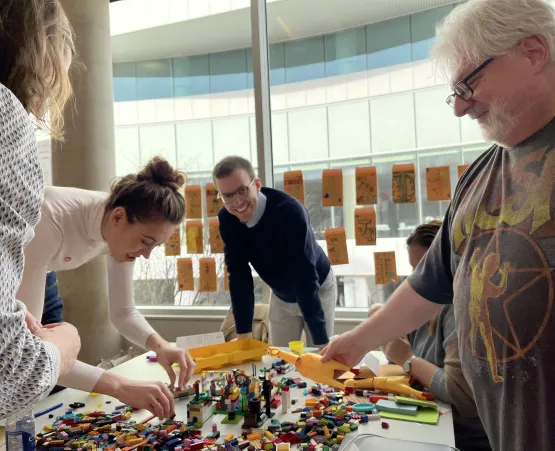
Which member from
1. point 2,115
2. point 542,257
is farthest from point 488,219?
point 2,115

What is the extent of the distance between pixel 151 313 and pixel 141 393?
2.55 metres

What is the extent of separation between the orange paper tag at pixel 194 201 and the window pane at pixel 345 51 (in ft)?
4.10

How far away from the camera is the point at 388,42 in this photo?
3256 millimetres

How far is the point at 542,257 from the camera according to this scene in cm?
93

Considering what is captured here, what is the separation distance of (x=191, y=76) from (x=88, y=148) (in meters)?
0.96

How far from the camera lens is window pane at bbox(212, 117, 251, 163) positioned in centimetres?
365

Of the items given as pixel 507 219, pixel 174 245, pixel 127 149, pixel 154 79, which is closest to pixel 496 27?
pixel 507 219

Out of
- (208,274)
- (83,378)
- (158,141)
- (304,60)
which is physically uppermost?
(304,60)

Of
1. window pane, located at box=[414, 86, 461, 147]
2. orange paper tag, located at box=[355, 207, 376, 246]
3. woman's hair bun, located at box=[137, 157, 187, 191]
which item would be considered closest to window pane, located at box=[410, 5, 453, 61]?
window pane, located at box=[414, 86, 461, 147]

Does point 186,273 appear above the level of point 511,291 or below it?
below

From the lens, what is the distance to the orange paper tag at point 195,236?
3.68 meters

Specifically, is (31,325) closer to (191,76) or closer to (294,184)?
(294,184)

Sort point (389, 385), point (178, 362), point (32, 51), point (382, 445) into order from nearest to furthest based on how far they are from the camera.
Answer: point (32, 51), point (382, 445), point (389, 385), point (178, 362)

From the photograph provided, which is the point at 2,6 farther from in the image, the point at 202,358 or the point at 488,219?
the point at 202,358
